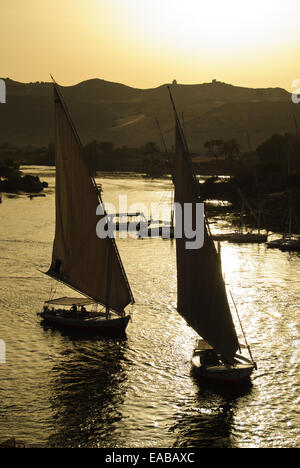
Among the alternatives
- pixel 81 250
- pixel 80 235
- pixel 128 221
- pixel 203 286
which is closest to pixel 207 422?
pixel 203 286

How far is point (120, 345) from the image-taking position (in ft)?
136

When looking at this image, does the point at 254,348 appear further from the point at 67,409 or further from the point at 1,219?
the point at 1,219

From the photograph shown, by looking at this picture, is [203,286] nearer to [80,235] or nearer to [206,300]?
[206,300]

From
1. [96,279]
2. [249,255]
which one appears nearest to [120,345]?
[96,279]

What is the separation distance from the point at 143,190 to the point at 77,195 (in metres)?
108

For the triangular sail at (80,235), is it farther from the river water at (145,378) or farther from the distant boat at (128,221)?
the distant boat at (128,221)

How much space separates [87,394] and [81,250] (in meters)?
11.8

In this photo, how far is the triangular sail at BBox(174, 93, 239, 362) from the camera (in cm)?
3450

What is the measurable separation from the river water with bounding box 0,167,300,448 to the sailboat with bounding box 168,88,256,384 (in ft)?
3.67

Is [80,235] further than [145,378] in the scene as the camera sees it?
Yes

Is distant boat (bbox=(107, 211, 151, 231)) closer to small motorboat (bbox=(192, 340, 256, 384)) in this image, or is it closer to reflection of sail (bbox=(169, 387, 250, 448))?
small motorboat (bbox=(192, 340, 256, 384))

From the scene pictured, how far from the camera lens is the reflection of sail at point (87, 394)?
97.2 feet

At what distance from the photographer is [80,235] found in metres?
43.6

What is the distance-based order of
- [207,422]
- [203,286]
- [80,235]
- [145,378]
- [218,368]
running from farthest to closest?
[80,235] < [145,378] < [203,286] < [218,368] < [207,422]
